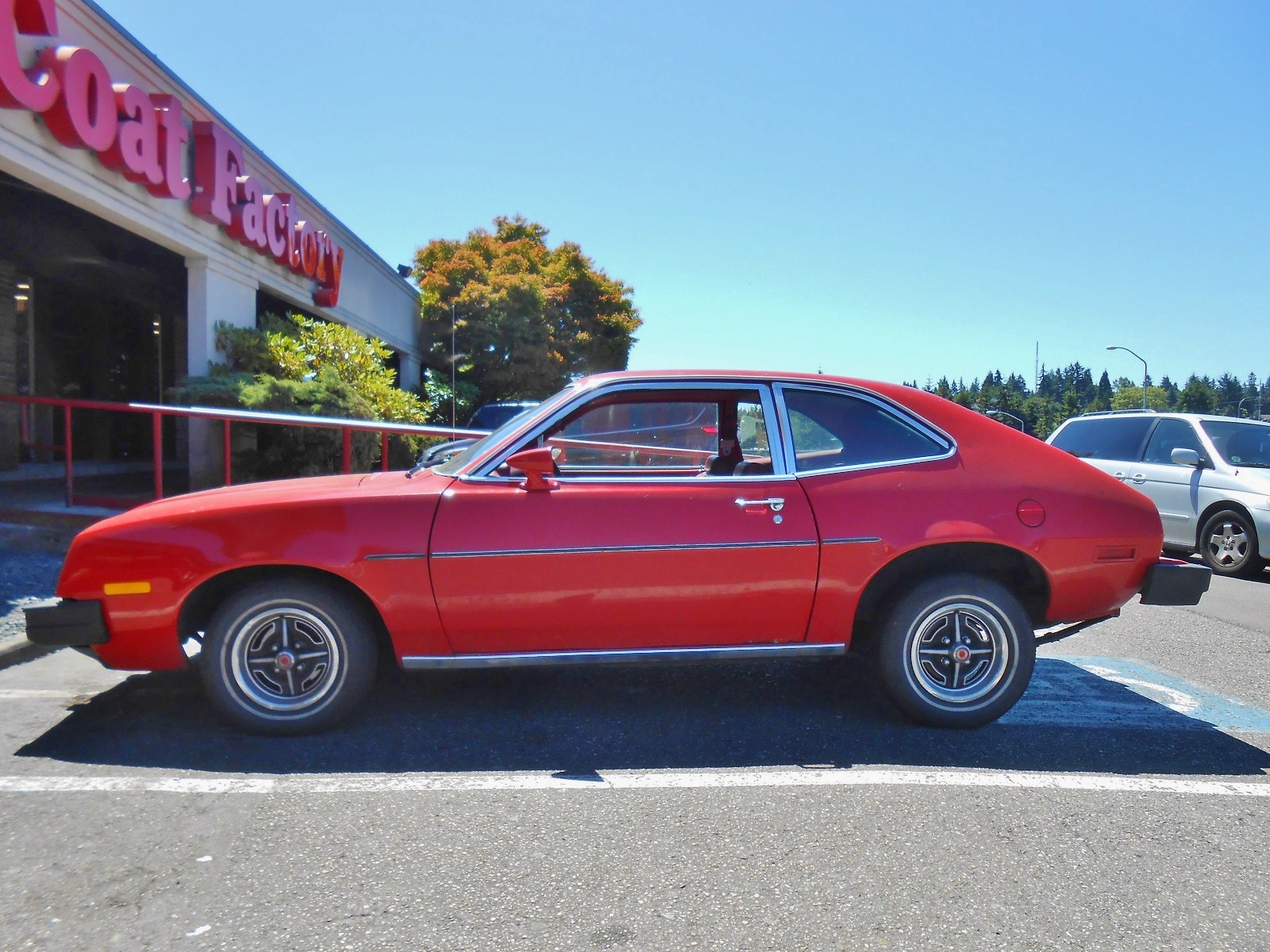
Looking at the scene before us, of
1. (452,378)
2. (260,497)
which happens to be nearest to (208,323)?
(452,378)

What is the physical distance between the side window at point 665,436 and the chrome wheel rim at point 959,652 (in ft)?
3.35

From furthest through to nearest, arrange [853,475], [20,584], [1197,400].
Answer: [1197,400]
[20,584]
[853,475]

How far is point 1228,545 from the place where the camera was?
9219 mm

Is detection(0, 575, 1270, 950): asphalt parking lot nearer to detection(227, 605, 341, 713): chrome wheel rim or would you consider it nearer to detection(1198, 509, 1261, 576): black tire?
detection(227, 605, 341, 713): chrome wheel rim

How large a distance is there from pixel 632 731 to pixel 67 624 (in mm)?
2322

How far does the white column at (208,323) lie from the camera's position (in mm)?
10969

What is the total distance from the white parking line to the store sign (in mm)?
7175

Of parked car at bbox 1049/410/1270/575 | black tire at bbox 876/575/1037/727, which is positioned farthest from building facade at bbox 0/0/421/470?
parked car at bbox 1049/410/1270/575

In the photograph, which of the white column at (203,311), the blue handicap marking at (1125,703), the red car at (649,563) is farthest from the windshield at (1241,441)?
the white column at (203,311)

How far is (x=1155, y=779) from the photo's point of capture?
3.49 meters

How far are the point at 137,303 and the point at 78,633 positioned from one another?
1447cm

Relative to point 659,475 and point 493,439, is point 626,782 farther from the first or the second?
point 493,439

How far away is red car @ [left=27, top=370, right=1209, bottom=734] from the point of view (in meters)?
3.70

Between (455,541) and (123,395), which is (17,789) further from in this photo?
Answer: (123,395)
